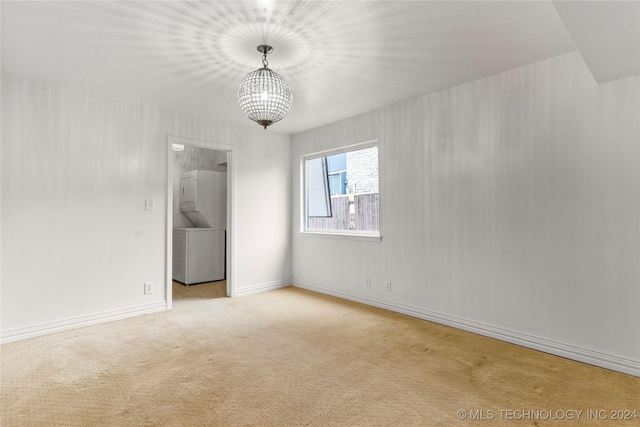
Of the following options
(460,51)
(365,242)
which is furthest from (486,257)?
(460,51)

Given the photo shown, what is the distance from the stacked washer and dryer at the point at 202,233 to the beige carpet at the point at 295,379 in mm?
2068

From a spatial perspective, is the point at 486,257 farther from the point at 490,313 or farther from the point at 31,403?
the point at 31,403

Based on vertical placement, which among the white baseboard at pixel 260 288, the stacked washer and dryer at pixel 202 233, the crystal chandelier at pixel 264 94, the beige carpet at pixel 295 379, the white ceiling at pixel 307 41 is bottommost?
the beige carpet at pixel 295 379

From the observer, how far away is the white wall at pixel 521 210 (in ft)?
7.88

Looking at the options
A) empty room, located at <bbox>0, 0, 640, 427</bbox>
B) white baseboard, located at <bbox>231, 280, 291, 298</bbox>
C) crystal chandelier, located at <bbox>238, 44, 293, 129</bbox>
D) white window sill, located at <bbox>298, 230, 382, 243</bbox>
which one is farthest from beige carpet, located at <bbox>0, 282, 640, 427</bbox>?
crystal chandelier, located at <bbox>238, 44, 293, 129</bbox>

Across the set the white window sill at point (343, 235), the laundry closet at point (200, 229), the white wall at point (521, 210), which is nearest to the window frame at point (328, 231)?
the white window sill at point (343, 235)

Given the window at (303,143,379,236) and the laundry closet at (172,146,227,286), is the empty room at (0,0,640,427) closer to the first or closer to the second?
the window at (303,143,379,236)

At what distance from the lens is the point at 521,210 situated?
2.85m

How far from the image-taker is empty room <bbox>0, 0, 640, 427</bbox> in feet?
6.64

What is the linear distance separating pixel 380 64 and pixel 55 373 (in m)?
3.42

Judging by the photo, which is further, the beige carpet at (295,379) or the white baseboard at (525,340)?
the white baseboard at (525,340)

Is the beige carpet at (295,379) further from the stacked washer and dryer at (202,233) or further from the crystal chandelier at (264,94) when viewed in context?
the stacked washer and dryer at (202,233)

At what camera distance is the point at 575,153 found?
8.43 ft

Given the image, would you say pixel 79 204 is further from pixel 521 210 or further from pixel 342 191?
pixel 521 210
